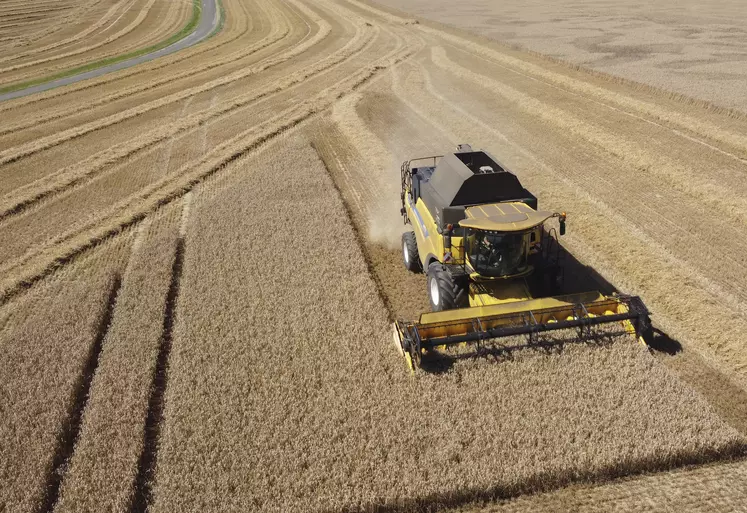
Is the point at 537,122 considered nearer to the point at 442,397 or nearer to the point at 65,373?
the point at 442,397

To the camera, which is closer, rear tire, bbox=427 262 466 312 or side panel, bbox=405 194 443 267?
rear tire, bbox=427 262 466 312

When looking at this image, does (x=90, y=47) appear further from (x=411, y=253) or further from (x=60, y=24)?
(x=411, y=253)

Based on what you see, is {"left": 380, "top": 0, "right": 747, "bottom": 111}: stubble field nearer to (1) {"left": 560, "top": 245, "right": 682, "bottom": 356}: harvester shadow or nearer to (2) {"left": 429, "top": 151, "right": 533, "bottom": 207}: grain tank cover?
(1) {"left": 560, "top": 245, "right": 682, "bottom": 356}: harvester shadow

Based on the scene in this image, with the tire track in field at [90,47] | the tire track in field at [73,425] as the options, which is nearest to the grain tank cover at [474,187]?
the tire track in field at [73,425]

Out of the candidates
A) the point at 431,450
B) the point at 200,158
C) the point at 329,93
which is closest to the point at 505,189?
the point at 431,450

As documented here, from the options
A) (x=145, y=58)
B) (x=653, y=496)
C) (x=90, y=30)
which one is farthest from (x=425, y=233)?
(x=90, y=30)

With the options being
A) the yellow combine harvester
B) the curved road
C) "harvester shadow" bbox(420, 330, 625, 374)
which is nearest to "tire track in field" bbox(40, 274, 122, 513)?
the yellow combine harvester

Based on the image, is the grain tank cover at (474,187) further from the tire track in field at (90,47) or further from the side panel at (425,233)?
the tire track in field at (90,47)
